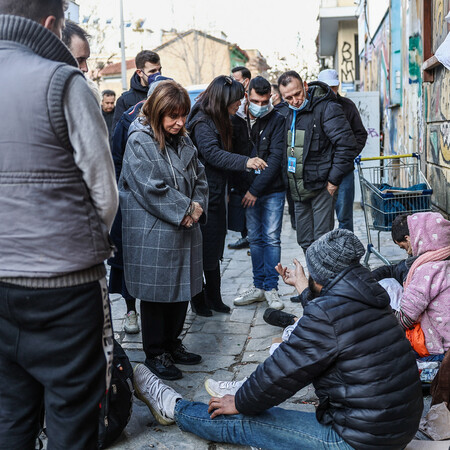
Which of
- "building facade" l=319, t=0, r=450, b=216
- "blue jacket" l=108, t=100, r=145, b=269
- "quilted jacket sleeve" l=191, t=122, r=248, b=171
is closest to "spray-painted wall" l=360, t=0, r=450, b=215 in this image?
"building facade" l=319, t=0, r=450, b=216

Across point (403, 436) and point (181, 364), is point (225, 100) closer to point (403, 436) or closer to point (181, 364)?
point (181, 364)

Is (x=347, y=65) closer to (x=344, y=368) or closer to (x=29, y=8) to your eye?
(x=344, y=368)

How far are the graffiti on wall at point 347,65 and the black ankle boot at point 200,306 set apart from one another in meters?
18.3

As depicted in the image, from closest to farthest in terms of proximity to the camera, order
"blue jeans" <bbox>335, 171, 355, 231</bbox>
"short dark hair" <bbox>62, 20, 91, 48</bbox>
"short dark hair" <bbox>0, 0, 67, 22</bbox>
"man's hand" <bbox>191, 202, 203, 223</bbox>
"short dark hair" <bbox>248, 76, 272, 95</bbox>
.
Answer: "short dark hair" <bbox>0, 0, 67, 22</bbox>
"man's hand" <bbox>191, 202, 203, 223</bbox>
"short dark hair" <bbox>62, 20, 91, 48</bbox>
"short dark hair" <bbox>248, 76, 272, 95</bbox>
"blue jeans" <bbox>335, 171, 355, 231</bbox>

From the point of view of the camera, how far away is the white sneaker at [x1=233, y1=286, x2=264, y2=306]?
5.57m

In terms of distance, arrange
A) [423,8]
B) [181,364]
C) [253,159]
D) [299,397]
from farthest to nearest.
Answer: [423,8] → [253,159] → [181,364] → [299,397]

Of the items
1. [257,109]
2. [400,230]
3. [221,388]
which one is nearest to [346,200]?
[257,109]

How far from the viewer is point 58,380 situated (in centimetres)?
206

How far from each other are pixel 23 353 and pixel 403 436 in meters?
1.66

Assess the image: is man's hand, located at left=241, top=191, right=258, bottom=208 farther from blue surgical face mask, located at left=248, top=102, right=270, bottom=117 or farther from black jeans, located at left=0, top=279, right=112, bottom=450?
black jeans, located at left=0, top=279, right=112, bottom=450

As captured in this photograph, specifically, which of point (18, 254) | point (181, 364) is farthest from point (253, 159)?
point (18, 254)

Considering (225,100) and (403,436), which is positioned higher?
(225,100)

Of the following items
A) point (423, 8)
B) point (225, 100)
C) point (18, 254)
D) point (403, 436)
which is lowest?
point (403, 436)

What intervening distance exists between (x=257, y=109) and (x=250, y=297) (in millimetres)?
1682
